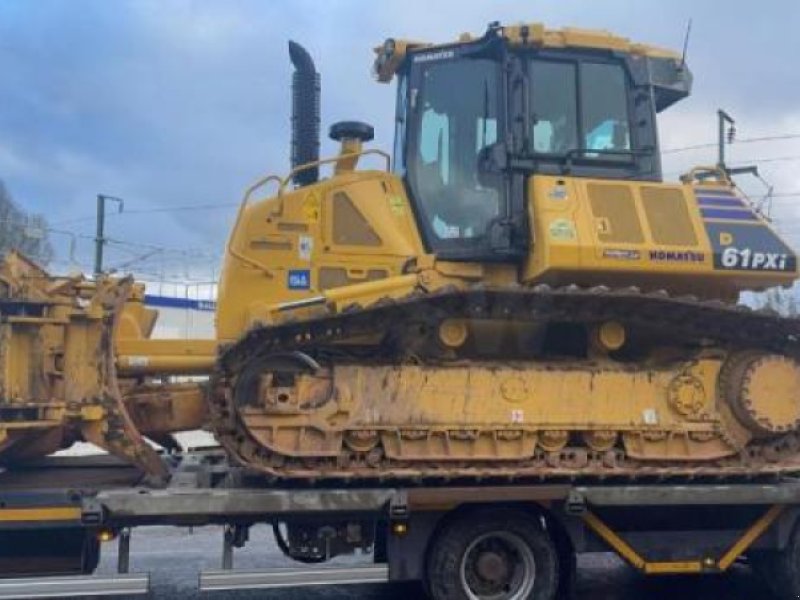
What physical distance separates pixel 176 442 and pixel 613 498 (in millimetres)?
3420

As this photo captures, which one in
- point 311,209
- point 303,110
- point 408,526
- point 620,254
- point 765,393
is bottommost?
point 408,526

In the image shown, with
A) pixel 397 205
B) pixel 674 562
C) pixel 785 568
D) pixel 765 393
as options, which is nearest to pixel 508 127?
pixel 397 205

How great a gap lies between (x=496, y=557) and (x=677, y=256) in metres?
2.42

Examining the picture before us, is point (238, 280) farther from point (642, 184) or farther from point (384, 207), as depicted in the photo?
point (642, 184)

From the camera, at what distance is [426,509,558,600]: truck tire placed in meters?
6.63

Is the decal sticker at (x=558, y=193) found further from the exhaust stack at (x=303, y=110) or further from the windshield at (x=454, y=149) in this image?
the exhaust stack at (x=303, y=110)

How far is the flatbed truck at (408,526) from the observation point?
6211 mm

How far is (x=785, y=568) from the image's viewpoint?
7.23 metres

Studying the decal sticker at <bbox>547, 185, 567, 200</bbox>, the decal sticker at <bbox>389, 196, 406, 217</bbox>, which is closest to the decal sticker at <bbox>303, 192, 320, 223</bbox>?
the decal sticker at <bbox>389, 196, 406, 217</bbox>

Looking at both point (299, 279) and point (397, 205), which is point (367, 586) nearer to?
point (299, 279)

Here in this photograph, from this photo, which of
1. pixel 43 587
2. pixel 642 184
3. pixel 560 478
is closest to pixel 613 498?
pixel 560 478

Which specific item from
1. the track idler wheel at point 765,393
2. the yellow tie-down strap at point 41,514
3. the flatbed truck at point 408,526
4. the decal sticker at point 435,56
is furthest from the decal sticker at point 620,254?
the yellow tie-down strap at point 41,514

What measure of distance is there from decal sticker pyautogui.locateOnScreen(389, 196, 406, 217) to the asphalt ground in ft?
8.24

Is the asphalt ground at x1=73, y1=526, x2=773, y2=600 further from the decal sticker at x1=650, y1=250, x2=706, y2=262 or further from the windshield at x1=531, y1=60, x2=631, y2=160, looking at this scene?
the windshield at x1=531, y1=60, x2=631, y2=160
